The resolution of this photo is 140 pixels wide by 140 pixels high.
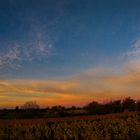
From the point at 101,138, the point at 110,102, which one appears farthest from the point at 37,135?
the point at 110,102

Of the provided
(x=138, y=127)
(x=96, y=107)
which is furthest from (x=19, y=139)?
(x=96, y=107)

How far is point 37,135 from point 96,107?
58.4m


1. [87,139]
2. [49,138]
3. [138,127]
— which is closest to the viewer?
[87,139]

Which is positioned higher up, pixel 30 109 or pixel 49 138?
pixel 30 109

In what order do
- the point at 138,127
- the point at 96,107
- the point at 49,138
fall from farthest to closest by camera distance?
the point at 96,107 → the point at 138,127 → the point at 49,138

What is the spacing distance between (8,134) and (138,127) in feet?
28.2

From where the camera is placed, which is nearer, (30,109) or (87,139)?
(87,139)

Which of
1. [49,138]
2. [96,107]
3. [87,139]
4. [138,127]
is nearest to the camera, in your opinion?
[87,139]

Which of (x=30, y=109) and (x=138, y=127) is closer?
(x=138, y=127)

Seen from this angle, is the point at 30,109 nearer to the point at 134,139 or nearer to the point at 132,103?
the point at 132,103

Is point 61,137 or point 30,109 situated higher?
point 30,109

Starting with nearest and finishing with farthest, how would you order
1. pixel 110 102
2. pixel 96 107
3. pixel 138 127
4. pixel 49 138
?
pixel 49 138 < pixel 138 127 < pixel 96 107 < pixel 110 102

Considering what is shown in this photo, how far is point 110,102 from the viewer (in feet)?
280

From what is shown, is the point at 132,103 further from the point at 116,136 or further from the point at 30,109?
the point at 116,136
